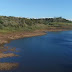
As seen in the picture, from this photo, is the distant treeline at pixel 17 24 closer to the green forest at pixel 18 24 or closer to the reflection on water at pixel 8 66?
the green forest at pixel 18 24

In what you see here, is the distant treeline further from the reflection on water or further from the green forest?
the reflection on water

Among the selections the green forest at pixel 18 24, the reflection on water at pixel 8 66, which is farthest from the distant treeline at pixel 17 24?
the reflection on water at pixel 8 66

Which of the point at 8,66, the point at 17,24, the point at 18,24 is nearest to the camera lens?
the point at 8,66

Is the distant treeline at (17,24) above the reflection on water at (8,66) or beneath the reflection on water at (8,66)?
above

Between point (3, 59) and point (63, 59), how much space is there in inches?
342

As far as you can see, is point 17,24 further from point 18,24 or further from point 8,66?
point 8,66

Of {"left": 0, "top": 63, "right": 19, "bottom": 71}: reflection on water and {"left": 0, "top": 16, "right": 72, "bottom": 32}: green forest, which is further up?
{"left": 0, "top": 16, "right": 72, "bottom": 32}: green forest

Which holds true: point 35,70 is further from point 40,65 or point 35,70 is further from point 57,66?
point 57,66

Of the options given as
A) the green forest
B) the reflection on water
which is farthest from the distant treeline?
the reflection on water

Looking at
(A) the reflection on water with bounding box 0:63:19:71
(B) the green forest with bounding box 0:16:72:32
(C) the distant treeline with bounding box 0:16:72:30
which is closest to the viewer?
(A) the reflection on water with bounding box 0:63:19:71

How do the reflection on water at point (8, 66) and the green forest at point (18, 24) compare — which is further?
the green forest at point (18, 24)

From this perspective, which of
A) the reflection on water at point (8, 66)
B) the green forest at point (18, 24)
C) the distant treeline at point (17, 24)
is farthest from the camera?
the distant treeline at point (17, 24)

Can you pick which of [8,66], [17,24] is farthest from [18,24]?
[8,66]

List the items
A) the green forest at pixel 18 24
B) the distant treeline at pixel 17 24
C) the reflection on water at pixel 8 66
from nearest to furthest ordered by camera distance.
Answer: the reflection on water at pixel 8 66 < the green forest at pixel 18 24 < the distant treeline at pixel 17 24
